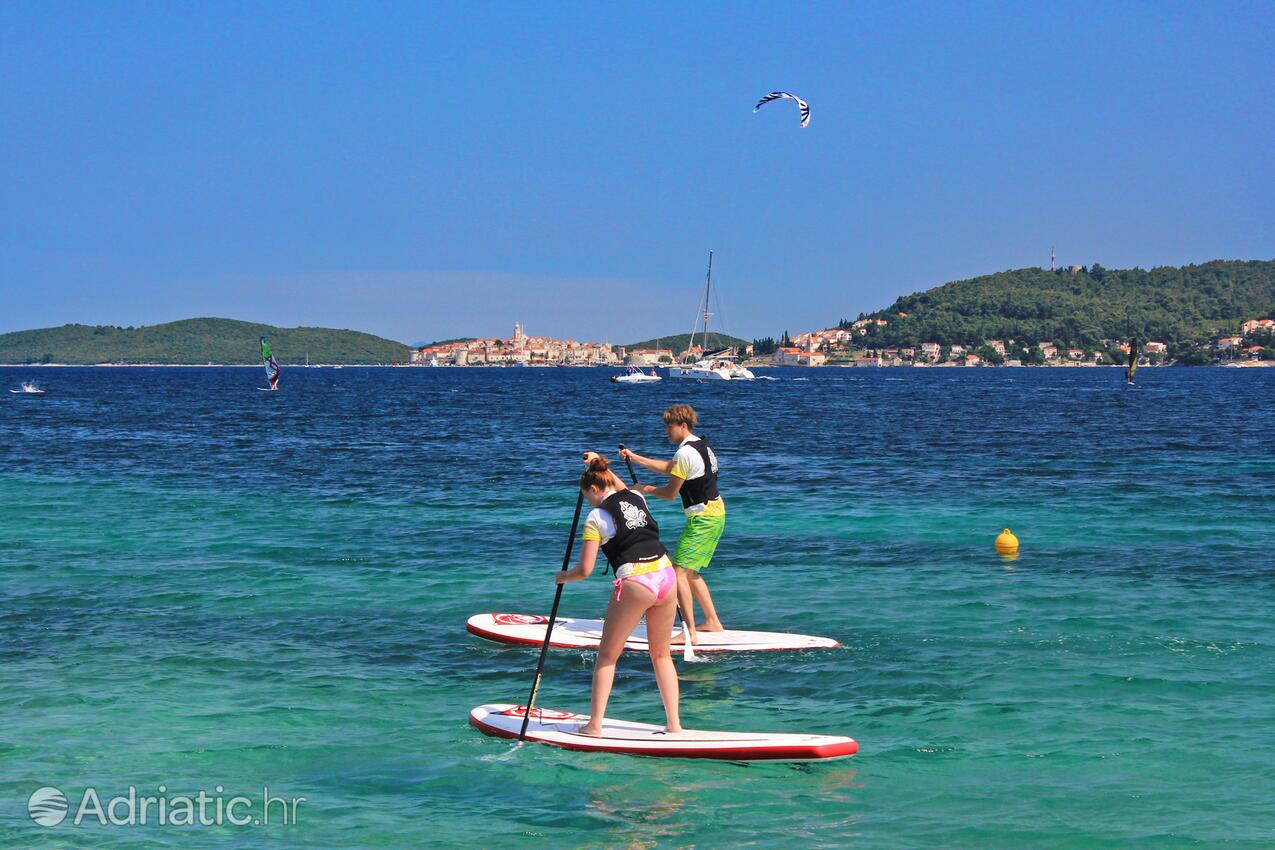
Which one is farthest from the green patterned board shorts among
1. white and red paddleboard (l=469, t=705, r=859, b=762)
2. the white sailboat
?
the white sailboat

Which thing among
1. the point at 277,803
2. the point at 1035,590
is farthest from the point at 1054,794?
the point at 1035,590

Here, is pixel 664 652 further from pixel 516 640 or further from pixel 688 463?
pixel 516 640

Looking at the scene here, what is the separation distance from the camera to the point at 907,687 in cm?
1075

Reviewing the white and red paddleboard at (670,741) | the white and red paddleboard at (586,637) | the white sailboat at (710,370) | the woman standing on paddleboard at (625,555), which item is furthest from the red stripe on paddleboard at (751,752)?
the white sailboat at (710,370)

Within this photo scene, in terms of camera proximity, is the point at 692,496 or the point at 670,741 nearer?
the point at 670,741

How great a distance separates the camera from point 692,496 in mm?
11453

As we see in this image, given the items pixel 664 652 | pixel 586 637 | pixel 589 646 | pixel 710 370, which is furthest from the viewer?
pixel 710 370

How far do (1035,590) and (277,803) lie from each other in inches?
405

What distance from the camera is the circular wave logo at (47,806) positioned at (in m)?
7.88

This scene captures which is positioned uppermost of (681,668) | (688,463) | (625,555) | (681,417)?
(681,417)

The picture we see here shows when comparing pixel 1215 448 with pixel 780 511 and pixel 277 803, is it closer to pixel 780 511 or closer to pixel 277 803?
pixel 780 511

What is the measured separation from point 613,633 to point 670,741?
963 mm
